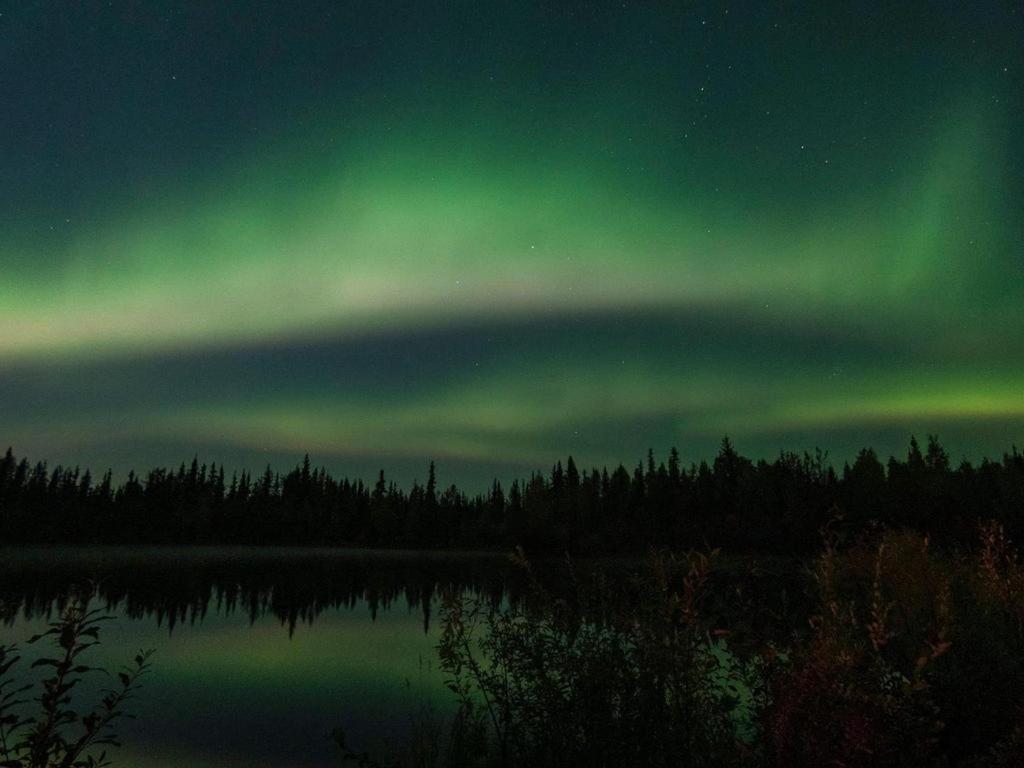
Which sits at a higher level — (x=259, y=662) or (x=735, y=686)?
(x=735, y=686)

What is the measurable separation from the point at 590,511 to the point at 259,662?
146 meters

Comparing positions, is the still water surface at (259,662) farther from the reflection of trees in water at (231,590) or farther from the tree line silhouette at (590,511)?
the tree line silhouette at (590,511)

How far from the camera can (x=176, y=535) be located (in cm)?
16538

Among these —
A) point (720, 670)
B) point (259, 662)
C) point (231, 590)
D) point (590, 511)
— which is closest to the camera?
point (720, 670)

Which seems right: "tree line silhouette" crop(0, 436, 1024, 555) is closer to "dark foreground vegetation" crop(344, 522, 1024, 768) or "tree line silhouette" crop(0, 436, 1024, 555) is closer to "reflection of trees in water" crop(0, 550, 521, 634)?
"reflection of trees in water" crop(0, 550, 521, 634)

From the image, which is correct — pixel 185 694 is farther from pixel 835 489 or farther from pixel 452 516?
pixel 452 516

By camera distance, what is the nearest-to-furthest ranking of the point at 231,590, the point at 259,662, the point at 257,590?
the point at 259,662 < the point at 231,590 < the point at 257,590

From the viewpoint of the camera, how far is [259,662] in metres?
26.9

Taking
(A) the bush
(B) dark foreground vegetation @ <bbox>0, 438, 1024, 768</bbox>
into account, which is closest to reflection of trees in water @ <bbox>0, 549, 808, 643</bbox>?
(B) dark foreground vegetation @ <bbox>0, 438, 1024, 768</bbox>

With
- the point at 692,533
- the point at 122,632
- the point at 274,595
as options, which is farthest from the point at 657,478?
the point at 122,632

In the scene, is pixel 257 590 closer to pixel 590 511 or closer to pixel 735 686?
pixel 735 686

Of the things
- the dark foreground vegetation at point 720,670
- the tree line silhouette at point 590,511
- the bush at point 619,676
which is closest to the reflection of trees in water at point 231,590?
the dark foreground vegetation at point 720,670

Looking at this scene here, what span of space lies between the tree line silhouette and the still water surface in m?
66.3

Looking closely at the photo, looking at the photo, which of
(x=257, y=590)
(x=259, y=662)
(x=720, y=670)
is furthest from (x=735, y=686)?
(x=257, y=590)
